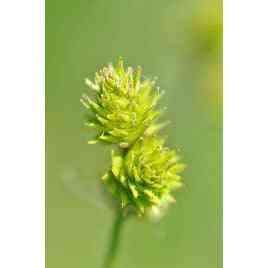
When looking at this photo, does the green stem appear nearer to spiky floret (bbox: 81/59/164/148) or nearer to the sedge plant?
the sedge plant

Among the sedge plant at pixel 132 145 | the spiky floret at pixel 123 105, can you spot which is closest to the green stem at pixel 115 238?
the sedge plant at pixel 132 145

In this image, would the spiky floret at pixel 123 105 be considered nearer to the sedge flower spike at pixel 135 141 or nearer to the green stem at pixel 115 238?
the sedge flower spike at pixel 135 141

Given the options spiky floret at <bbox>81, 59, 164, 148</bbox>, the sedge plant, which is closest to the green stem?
the sedge plant

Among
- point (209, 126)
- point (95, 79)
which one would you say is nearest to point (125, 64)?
point (95, 79)

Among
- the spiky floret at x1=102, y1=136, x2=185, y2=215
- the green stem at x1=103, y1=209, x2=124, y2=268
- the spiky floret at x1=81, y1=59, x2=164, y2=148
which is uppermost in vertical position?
the spiky floret at x1=81, y1=59, x2=164, y2=148

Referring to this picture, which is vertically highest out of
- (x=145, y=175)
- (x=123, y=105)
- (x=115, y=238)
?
(x=123, y=105)

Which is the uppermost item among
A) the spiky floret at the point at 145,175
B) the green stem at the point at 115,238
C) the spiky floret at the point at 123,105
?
the spiky floret at the point at 123,105

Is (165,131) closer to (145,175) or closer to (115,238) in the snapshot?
(145,175)

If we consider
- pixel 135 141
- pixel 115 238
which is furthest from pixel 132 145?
pixel 115 238

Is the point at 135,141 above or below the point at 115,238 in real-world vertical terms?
above
